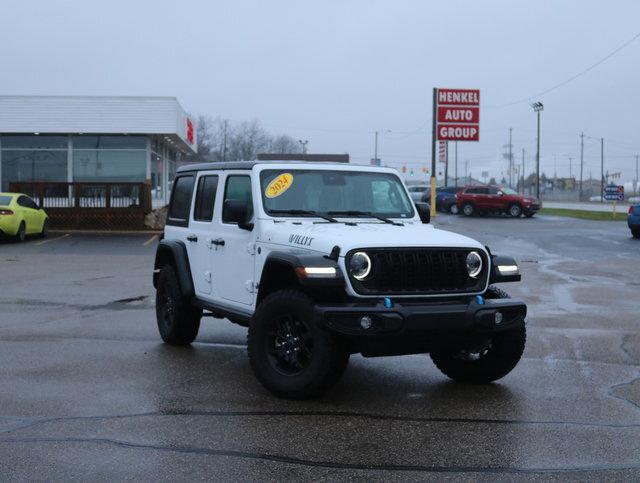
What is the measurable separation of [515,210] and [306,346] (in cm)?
4082

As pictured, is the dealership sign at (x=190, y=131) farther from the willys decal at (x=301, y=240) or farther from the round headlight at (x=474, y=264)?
the round headlight at (x=474, y=264)

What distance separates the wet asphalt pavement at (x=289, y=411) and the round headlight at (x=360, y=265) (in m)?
1.03

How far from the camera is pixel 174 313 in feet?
30.7

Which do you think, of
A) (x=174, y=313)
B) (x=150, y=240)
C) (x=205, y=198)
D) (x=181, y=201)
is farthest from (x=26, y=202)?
(x=205, y=198)

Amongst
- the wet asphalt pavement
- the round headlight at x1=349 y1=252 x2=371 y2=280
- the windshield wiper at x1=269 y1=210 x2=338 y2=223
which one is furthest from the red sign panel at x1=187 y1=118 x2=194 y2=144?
the round headlight at x1=349 y1=252 x2=371 y2=280

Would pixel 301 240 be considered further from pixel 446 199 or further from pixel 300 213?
pixel 446 199

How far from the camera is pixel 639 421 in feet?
21.2

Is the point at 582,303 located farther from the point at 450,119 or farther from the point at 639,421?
the point at 450,119

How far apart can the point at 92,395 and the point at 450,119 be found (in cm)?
4178

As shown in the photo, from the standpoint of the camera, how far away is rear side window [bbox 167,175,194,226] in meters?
9.55

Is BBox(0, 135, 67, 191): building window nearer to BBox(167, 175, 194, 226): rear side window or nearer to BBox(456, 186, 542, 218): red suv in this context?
BBox(456, 186, 542, 218): red suv

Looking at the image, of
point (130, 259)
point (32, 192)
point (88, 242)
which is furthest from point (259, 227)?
point (32, 192)

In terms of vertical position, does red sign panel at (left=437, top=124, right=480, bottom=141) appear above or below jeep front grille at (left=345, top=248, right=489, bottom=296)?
above

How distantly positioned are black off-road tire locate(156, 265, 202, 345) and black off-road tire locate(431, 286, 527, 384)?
2.76 meters
